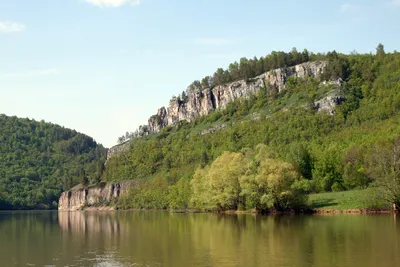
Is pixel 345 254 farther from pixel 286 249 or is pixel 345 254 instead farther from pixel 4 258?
pixel 4 258

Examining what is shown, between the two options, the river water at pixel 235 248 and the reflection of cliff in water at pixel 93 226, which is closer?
the river water at pixel 235 248

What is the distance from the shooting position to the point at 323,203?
332ft

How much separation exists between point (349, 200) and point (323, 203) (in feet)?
22.9

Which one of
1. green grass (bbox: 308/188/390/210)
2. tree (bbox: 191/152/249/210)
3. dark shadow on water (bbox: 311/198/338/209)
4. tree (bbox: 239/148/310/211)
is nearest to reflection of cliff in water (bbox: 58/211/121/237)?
tree (bbox: 191/152/249/210)

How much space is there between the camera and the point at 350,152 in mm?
118312

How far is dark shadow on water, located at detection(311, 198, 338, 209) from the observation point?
9857 cm

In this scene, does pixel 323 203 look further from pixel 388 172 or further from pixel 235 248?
pixel 235 248

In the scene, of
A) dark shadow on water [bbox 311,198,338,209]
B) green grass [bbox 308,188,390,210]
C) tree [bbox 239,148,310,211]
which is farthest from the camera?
dark shadow on water [bbox 311,198,338,209]

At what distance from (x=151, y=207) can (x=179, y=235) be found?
→ 446 feet

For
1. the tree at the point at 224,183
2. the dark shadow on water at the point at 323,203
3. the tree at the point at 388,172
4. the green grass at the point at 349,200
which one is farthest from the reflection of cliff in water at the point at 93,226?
the tree at the point at 388,172

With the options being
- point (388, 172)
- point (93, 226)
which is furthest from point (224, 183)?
point (388, 172)

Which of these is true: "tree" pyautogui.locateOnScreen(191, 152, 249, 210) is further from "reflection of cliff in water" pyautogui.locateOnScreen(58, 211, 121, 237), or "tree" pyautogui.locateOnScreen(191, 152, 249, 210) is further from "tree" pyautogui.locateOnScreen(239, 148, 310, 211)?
"reflection of cliff in water" pyautogui.locateOnScreen(58, 211, 121, 237)

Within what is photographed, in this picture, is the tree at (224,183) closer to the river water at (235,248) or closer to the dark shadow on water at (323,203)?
the dark shadow on water at (323,203)

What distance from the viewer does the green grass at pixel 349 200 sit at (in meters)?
85.4
